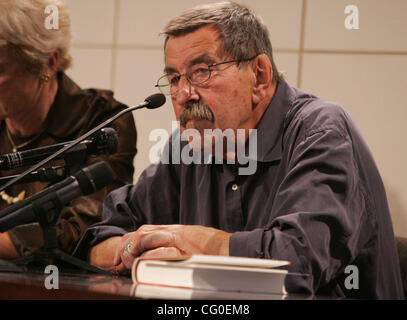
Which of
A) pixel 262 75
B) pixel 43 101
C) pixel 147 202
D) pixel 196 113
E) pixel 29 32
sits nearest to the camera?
pixel 196 113

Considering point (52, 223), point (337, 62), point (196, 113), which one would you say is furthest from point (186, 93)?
point (337, 62)

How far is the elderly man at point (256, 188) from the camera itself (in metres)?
1.32

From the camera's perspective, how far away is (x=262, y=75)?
5.74 feet

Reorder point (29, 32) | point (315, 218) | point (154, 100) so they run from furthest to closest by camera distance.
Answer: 1. point (29, 32)
2. point (154, 100)
3. point (315, 218)

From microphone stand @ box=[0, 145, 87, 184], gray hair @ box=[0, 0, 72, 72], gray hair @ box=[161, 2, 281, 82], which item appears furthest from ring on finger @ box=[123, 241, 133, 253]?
gray hair @ box=[0, 0, 72, 72]

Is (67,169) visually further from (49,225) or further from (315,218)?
(315,218)

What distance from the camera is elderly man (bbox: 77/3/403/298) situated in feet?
4.33

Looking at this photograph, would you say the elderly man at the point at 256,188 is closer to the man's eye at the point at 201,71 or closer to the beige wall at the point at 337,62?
the man's eye at the point at 201,71

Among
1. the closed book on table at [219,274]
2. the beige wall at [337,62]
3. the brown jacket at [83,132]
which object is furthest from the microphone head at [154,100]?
the beige wall at [337,62]

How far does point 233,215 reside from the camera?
171 centimetres

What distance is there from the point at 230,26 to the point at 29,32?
2.85ft

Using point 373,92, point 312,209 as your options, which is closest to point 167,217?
point 312,209

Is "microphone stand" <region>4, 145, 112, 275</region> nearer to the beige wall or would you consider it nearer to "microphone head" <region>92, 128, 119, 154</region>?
"microphone head" <region>92, 128, 119, 154</region>

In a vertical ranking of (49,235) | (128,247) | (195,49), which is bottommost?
(128,247)
